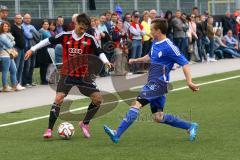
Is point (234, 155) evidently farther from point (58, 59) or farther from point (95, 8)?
point (95, 8)

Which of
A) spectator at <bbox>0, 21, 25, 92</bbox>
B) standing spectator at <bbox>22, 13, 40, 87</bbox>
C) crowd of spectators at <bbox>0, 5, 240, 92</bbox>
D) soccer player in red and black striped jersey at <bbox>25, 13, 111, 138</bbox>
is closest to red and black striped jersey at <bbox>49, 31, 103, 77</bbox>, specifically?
soccer player in red and black striped jersey at <bbox>25, 13, 111, 138</bbox>

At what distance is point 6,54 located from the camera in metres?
19.4

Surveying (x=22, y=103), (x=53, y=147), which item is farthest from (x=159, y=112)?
(x=22, y=103)

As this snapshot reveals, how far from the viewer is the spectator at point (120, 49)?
23828mm

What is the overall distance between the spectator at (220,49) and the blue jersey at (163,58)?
72.4 ft

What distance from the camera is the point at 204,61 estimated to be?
31.3m

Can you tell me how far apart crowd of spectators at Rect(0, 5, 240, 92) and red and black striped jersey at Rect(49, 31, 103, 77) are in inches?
102

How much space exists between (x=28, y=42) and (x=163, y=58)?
10377 mm

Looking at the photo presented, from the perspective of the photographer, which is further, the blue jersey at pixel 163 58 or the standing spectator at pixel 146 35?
the standing spectator at pixel 146 35

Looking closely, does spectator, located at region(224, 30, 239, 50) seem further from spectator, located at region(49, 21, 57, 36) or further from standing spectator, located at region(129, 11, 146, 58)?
spectator, located at region(49, 21, 57, 36)

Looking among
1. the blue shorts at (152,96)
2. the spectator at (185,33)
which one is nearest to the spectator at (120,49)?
the spectator at (185,33)

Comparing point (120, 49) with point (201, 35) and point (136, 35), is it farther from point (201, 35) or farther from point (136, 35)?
point (201, 35)

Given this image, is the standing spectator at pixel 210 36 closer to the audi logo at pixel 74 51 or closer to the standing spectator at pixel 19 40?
the standing spectator at pixel 19 40

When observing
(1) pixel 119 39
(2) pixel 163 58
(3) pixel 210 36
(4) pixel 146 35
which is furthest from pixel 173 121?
(3) pixel 210 36
